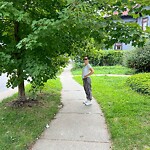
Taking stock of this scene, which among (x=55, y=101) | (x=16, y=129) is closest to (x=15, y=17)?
(x=16, y=129)

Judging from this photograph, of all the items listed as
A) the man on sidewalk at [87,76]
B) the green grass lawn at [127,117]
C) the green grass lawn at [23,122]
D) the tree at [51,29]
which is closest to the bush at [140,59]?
the green grass lawn at [127,117]

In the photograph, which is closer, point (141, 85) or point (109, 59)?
point (141, 85)

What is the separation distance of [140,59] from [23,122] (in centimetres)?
1325

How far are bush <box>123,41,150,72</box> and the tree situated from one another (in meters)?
11.0

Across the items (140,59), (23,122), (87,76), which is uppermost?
(87,76)

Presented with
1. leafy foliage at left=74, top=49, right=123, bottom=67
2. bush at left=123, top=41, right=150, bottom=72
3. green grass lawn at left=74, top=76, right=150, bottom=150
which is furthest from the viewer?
leafy foliage at left=74, top=49, right=123, bottom=67

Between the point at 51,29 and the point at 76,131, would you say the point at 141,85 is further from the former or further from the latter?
the point at 51,29

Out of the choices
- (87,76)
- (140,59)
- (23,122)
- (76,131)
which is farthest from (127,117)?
(140,59)

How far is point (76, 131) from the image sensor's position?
5758mm

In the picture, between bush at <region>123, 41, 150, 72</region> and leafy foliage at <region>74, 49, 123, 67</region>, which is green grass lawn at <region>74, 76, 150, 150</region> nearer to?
bush at <region>123, 41, 150, 72</region>

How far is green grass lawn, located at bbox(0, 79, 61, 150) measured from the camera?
16.8 ft

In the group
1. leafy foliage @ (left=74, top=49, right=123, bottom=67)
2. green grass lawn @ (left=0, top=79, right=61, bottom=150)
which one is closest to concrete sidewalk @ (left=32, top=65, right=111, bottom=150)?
green grass lawn @ (left=0, top=79, right=61, bottom=150)

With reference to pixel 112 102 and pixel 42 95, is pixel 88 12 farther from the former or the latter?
pixel 42 95

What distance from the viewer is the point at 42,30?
5113 millimetres
